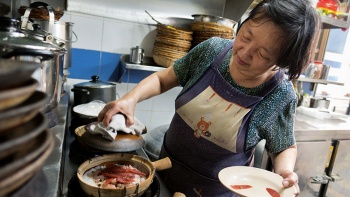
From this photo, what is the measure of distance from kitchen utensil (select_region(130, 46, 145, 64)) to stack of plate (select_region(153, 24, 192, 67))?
0.13 m

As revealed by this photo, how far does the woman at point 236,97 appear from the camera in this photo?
100 cm

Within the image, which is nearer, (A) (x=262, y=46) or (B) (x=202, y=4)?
(A) (x=262, y=46)

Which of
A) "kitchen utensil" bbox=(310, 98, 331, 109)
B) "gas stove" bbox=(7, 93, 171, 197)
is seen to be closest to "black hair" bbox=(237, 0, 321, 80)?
"gas stove" bbox=(7, 93, 171, 197)

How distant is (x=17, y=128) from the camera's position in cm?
28

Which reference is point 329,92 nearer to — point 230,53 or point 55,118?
point 230,53

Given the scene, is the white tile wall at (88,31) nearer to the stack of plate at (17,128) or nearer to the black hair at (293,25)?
the black hair at (293,25)

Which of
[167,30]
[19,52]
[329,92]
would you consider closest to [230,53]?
[167,30]

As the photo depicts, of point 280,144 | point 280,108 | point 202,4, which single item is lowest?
point 280,144

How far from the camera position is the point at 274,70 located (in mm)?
1187

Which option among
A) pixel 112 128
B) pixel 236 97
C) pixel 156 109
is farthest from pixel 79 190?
pixel 156 109

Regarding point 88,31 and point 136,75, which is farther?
point 136,75

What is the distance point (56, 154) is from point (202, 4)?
1928 millimetres

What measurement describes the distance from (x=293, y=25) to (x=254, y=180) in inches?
24.5

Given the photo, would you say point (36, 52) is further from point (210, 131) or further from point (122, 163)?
point (210, 131)
